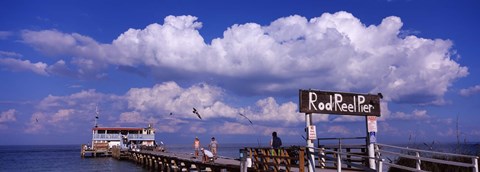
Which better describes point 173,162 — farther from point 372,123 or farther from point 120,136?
point 120,136

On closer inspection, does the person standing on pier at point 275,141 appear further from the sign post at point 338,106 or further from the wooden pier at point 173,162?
the sign post at point 338,106

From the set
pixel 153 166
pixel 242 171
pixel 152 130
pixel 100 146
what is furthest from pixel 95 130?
pixel 242 171

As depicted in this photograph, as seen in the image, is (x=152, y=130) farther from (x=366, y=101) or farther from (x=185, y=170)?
(x=366, y=101)

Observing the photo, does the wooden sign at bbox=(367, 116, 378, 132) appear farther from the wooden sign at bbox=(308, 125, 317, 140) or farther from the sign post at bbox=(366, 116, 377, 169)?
the wooden sign at bbox=(308, 125, 317, 140)

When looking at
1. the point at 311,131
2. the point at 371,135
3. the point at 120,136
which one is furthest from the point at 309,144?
the point at 120,136

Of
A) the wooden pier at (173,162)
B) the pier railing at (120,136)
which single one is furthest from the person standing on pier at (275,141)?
the pier railing at (120,136)

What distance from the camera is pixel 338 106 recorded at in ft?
42.9

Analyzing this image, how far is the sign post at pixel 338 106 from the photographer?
12.5 metres

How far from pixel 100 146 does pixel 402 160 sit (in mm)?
52479

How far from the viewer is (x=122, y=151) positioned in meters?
58.0

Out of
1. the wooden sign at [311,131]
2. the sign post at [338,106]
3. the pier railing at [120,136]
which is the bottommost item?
the pier railing at [120,136]

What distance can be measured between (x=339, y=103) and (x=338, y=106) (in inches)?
3.6

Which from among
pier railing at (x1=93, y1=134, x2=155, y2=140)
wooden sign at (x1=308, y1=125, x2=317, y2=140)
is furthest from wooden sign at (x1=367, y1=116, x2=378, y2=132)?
pier railing at (x1=93, y1=134, x2=155, y2=140)

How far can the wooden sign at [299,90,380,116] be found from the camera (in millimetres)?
12617
